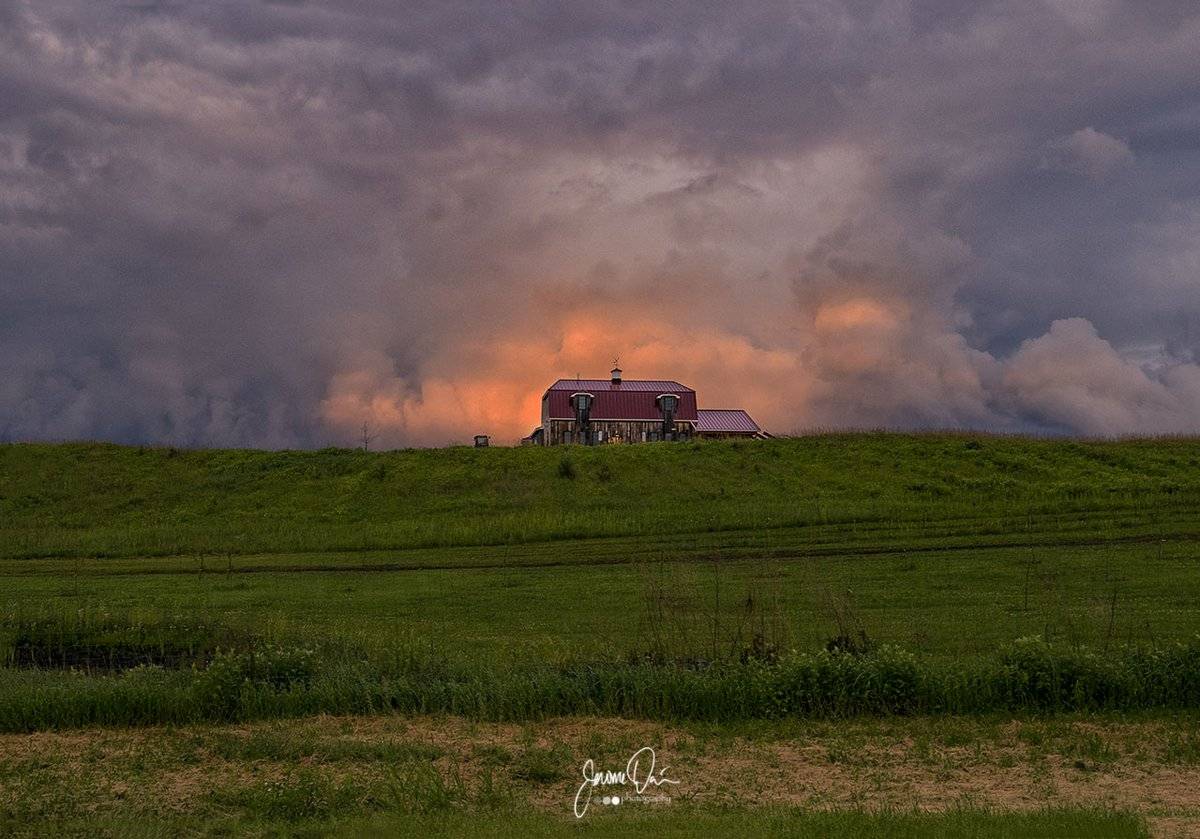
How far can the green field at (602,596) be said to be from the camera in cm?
1487

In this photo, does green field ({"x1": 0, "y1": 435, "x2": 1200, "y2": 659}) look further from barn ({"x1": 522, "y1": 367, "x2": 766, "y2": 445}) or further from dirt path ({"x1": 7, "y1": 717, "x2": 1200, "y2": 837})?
barn ({"x1": 522, "y1": 367, "x2": 766, "y2": 445})

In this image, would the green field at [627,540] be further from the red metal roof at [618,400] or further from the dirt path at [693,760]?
the red metal roof at [618,400]

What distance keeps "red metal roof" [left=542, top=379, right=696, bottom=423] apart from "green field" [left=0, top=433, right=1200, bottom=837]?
24.8 metres

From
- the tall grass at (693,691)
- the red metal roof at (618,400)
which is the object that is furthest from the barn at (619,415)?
the tall grass at (693,691)

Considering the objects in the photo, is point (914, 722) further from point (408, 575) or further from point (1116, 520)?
point (1116, 520)

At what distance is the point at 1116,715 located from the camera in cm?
1474

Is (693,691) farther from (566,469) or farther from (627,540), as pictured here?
(566,469)

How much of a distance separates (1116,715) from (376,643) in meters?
11.7

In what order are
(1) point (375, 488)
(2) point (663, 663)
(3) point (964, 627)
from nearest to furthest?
(2) point (663, 663) < (3) point (964, 627) < (1) point (375, 488)

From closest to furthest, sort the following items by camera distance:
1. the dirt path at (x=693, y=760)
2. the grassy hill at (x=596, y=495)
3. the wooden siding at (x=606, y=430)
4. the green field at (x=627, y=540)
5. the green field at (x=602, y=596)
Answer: the dirt path at (x=693, y=760)
the green field at (x=602, y=596)
the green field at (x=627, y=540)
the grassy hill at (x=596, y=495)
the wooden siding at (x=606, y=430)

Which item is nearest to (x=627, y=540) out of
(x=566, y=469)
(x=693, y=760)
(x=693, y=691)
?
(x=566, y=469)

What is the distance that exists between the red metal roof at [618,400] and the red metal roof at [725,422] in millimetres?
1801

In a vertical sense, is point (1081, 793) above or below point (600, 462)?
below

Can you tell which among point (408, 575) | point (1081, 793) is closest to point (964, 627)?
point (1081, 793)
